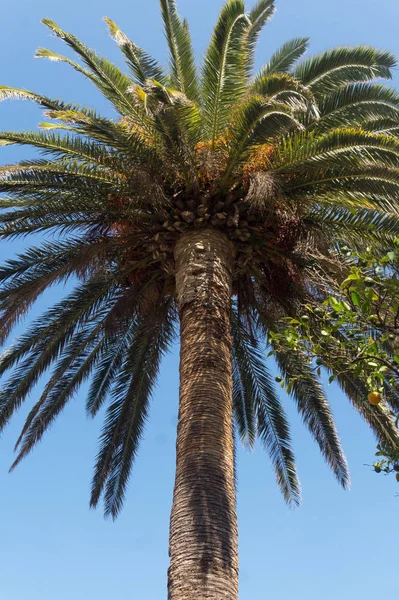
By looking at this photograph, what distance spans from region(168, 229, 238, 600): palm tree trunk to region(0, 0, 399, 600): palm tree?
23 millimetres

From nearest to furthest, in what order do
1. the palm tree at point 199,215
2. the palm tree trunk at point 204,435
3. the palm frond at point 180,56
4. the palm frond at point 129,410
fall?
1. the palm tree trunk at point 204,435
2. the palm tree at point 199,215
3. the palm frond at point 180,56
4. the palm frond at point 129,410

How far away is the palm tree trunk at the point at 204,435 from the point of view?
565cm

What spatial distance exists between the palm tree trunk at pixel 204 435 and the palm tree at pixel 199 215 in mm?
23

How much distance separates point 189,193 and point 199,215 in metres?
0.32

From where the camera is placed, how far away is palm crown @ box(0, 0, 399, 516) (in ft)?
26.5

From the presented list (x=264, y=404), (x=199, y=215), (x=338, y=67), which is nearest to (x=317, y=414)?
(x=264, y=404)

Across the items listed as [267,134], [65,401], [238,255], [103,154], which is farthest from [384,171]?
[65,401]

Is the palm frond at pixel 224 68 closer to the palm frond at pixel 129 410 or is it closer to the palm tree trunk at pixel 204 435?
the palm tree trunk at pixel 204 435

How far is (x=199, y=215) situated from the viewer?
8.54 meters

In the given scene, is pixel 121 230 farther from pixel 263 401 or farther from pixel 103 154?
pixel 263 401

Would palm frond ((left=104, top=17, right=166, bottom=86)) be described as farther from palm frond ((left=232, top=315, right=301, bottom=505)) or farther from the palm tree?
palm frond ((left=232, top=315, right=301, bottom=505))

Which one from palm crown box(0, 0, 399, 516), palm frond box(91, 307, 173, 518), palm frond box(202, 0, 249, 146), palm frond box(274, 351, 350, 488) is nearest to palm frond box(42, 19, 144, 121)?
palm crown box(0, 0, 399, 516)

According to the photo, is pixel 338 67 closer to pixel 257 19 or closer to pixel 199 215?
pixel 257 19

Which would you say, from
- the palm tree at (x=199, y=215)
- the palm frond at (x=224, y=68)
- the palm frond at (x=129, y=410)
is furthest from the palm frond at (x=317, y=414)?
the palm frond at (x=224, y=68)
